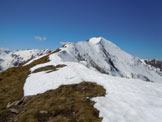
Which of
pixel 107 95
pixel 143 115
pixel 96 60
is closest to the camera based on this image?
pixel 143 115

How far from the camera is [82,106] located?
10406 mm

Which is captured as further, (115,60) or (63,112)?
(115,60)

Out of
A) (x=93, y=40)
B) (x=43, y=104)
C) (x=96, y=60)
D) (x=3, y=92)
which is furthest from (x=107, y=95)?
(x=93, y=40)

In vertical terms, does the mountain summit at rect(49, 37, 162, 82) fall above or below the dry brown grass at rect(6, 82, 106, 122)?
Result: above

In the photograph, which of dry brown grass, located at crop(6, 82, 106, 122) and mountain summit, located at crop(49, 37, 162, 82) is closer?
dry brown grass, located at crop(6, 82, 106, 122)

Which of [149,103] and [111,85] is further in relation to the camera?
[111,85]

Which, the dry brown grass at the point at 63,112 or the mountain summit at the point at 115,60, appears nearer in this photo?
the dry brown grass at the point at 63,112

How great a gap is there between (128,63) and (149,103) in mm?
185577

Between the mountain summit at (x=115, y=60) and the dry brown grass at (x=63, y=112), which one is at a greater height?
the mountain summit at (x=115, y=60)

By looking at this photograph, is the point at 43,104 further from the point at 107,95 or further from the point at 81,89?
the point at 107,95

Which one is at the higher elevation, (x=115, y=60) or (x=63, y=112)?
(x=115, y=60)

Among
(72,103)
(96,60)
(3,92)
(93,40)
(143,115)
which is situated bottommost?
(143,115)

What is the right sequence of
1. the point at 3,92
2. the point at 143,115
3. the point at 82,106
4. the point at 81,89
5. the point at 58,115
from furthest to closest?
the point at 3,92, the point at 81,89, the point at 82,106, the point at 58,115, the point at 143,115

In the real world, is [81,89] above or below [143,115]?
above
